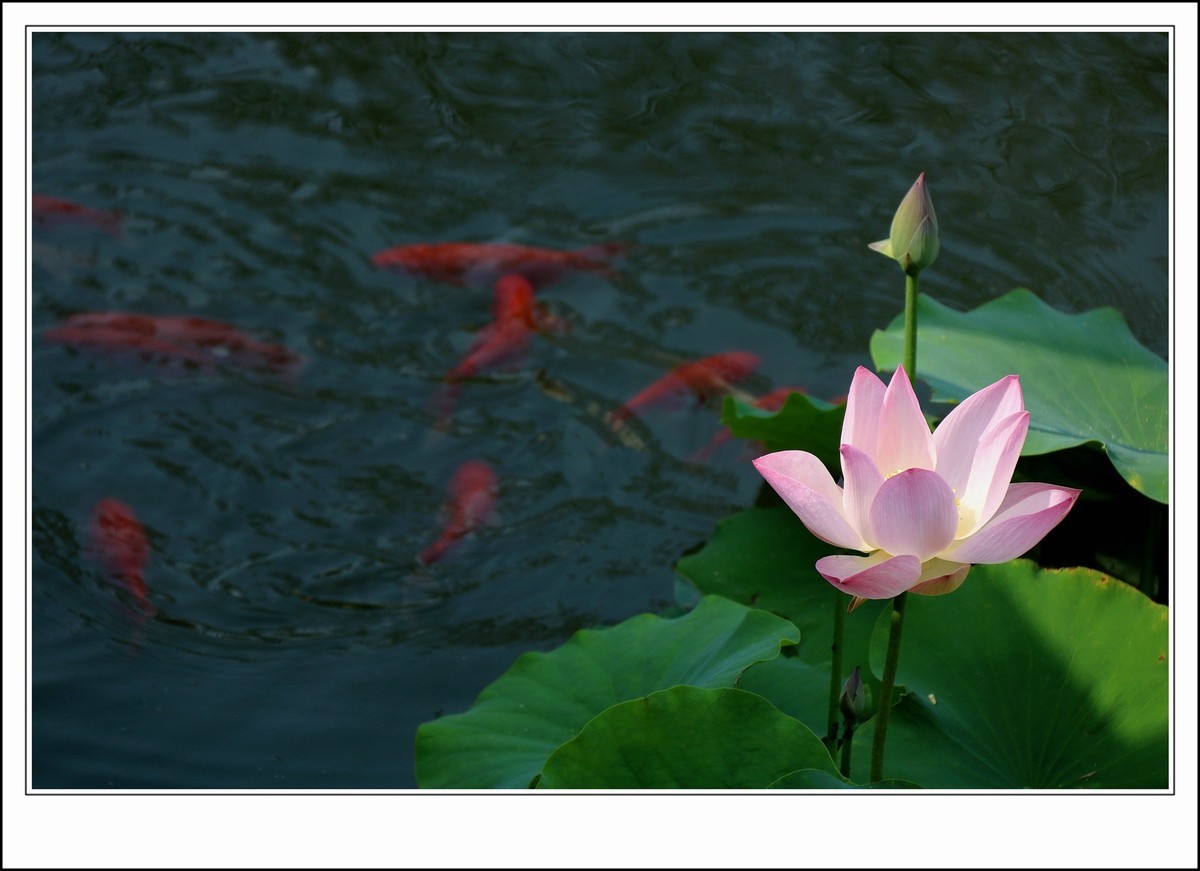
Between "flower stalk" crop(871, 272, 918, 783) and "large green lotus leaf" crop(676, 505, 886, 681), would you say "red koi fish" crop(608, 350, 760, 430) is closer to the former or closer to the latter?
"large green lotus leaf" crop(676, 505, 886, 681)

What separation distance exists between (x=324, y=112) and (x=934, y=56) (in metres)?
1.95

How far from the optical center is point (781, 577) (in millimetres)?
1865

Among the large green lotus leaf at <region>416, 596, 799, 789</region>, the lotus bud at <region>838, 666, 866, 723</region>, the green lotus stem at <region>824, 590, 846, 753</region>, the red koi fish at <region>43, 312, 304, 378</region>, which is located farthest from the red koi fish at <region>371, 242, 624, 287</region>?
the lotus bud at <region>838, 666, 866, 723</region>

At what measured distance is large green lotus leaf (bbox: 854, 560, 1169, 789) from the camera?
4.14 feet

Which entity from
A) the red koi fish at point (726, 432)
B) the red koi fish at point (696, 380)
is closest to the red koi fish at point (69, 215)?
the red koi fish at point (696, 380)

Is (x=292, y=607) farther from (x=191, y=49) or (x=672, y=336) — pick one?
(x=191, y=49)

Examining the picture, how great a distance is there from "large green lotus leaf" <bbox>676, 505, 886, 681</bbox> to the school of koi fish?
0.66 m

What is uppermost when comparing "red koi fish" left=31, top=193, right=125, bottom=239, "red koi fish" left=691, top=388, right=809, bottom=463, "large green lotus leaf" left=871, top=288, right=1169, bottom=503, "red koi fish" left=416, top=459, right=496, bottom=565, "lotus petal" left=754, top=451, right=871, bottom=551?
"lotus petal" left=754, top=451, right=871, bottom=551

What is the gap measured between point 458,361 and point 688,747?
186cm

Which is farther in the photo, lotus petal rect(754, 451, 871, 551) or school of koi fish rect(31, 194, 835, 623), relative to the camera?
school of koi fish rect(31, 194, 835, 623)

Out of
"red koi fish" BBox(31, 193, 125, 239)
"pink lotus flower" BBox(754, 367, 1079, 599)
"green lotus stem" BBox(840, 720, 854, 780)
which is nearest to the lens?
"pink lotus flower" BBox(754, 367, 1079, 599)

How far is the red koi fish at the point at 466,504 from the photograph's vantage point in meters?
2.42

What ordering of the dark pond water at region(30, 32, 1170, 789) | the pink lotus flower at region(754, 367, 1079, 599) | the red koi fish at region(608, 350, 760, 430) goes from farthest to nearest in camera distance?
1. the red koi fish at region(608, 350, 760, 430)
2. the dark pond water at region(30, 32, 1170, 789)
3. the pink lotus flower at region(754, 367, 1079, 599)

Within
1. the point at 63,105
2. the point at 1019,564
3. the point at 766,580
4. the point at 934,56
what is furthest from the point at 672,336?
the point at 63,105
